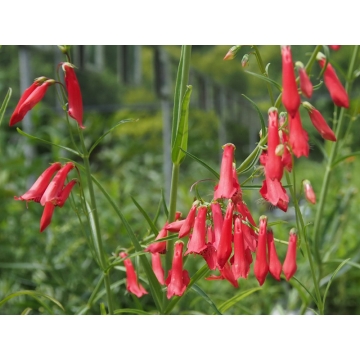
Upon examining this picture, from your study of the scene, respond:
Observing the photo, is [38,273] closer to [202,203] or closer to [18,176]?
[18,176]

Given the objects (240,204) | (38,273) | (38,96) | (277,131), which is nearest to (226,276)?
(240,204)

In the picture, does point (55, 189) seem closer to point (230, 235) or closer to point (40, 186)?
point (40, 186)

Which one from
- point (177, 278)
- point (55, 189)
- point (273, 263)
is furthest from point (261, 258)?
point (55, 189)

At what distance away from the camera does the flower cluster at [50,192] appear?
0.87 meters

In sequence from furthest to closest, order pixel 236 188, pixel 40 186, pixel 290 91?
1. pixel 40 186
2. pixel 236 188
3. pixel 290 91

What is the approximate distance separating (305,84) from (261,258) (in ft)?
0.77

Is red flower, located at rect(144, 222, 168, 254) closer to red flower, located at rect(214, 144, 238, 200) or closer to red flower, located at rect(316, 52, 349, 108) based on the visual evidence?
red flower, located at rect(214, 144, 238, 200)

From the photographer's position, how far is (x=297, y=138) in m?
0.71

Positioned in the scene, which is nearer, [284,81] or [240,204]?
[284,81]

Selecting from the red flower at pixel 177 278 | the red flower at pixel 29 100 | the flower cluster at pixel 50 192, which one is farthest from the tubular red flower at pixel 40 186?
the red flower at pixel 177 278

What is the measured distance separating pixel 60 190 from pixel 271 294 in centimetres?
147

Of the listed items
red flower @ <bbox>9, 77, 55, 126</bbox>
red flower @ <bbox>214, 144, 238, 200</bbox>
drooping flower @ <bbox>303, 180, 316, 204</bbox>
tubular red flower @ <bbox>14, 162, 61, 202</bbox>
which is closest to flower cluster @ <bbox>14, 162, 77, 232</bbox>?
tubular red flower @ <bbox>14, 162, 61, 202</bbox>

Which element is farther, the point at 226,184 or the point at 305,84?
the point at 226,184

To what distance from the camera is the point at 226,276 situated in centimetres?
81
